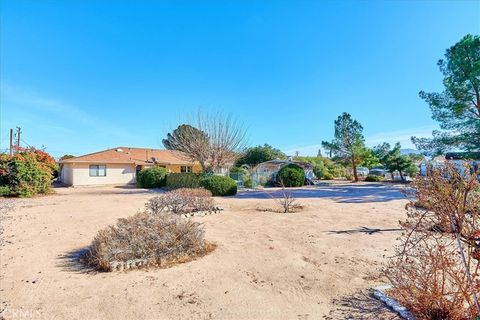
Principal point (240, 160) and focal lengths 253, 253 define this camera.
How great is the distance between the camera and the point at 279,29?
12.0m

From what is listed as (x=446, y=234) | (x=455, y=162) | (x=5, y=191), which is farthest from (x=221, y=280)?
(x=5, y=191)

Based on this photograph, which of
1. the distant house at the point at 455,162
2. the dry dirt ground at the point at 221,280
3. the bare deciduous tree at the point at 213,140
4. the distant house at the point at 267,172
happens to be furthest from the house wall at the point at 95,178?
the distant house at the point at 455,162

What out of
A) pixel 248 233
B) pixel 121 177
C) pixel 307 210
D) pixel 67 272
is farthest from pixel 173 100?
pixel 67 272

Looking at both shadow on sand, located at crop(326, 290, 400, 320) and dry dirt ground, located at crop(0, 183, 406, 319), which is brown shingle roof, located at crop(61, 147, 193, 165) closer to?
dry dirt ground, located at crop(0, 183, 406, 319)

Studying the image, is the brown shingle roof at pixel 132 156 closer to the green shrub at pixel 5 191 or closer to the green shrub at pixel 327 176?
the green shrub at pixel 5 191

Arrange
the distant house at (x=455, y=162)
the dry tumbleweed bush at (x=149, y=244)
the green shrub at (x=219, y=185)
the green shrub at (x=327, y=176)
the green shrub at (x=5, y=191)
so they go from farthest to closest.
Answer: the green shrub at (x=327, y=176) < the green shrub at (x=219, y=185) < the green shrub at (x=5, y=191) < the dry tumbleweed bush at (x=149, y=244) < the distant house at (x=455, y=162)

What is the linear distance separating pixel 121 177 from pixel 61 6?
1939cm

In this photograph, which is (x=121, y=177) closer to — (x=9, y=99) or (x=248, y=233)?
(x=9, y=99)

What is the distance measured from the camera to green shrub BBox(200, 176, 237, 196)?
16.4 meters

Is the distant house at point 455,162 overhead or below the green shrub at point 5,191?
overhead

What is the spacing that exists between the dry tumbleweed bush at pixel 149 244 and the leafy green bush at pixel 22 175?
1505 centimetres

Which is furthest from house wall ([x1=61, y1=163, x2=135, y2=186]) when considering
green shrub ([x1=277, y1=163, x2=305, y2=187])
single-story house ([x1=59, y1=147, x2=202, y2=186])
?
green shrub ([x1=277, y1=163, x2=305, y2=187])

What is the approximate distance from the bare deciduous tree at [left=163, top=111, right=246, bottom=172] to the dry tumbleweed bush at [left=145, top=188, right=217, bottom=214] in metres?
8.94

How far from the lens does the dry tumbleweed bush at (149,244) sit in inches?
180
